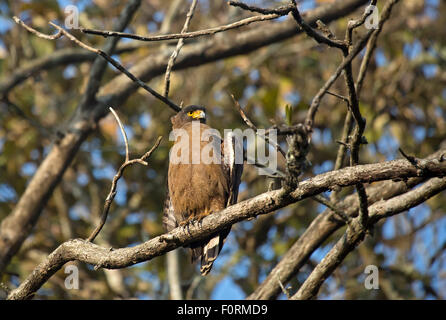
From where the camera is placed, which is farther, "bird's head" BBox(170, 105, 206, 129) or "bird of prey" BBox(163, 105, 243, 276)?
"bird's head" BBox(170, 105, 206, 129)

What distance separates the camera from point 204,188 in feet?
16.0

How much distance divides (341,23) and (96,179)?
3971 millimetres

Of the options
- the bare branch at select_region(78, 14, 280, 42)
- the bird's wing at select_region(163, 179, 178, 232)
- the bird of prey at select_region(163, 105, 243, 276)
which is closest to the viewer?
the bare branch at select_region(78, 14, 280, 42)

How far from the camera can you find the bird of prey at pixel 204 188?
481 cm

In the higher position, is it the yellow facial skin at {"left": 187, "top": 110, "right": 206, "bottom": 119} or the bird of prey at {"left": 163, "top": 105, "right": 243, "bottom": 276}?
the yellow facial skin at {"left": 187, "top": 110, "right": 206, "bottom": 119}

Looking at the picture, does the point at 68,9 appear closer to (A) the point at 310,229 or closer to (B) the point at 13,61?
(B) the point at 13,61

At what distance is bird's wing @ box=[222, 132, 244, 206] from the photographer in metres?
4.91

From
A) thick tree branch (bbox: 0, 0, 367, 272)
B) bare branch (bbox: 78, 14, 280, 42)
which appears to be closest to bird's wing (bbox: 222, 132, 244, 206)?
thick tree branch (bbox: 0, 0, 367, 272)

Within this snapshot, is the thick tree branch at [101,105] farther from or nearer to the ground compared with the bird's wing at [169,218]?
farther from the ground

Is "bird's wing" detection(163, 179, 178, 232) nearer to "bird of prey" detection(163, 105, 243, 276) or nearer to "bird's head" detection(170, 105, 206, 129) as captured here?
"bird of prey" detection(163, 105, 243, 276)

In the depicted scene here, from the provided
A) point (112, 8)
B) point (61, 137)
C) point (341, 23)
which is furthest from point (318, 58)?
point (61, 137)

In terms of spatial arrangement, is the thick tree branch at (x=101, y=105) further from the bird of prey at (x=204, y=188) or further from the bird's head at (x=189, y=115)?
the bird of prey at (x=204, y=188)

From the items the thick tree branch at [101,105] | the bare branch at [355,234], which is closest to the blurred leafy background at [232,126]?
the thick tree branch at [101,105]

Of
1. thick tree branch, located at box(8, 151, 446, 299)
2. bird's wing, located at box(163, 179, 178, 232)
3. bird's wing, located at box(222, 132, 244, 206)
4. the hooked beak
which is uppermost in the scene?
the hooked beak
